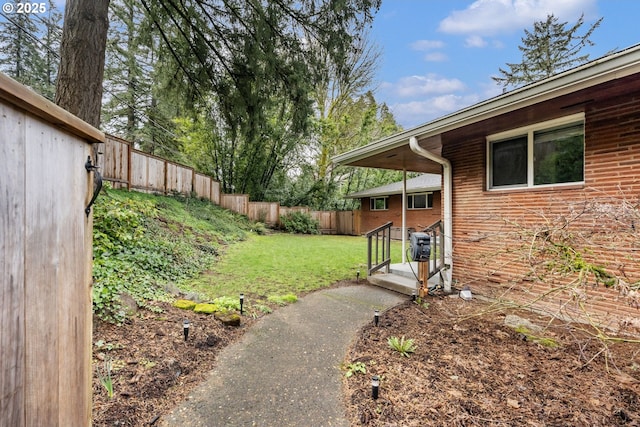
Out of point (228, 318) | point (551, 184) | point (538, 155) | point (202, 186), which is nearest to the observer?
point (228, 318)

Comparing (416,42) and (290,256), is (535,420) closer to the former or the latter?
(290,256)

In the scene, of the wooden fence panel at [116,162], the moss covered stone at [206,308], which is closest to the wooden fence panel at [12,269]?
the moss covered stone at [206,308]

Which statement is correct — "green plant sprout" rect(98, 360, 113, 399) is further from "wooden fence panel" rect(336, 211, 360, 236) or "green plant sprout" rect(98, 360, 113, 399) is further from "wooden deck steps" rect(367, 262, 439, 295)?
"wooden fence panel" rect(336, 211, 360, 236)

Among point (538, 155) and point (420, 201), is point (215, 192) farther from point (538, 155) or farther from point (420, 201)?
point (538, 155)

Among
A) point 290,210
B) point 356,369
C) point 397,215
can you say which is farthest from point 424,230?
point 290,210

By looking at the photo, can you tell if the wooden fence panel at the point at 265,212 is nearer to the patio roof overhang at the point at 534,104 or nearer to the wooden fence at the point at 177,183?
the wooden fence at the point at 177,183

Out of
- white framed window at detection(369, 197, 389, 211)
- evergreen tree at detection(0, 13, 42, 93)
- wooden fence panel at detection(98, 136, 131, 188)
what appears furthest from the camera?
white framed window at detection(369, 197, 389, 211)

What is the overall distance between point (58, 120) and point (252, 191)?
18111 mm

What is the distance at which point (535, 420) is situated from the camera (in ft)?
7.13

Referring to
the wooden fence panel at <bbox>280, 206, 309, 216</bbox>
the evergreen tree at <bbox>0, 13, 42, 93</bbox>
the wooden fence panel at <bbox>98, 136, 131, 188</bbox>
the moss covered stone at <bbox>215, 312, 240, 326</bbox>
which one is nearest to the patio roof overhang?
the moss covered stone at <bbox>215, 312, 240, 326</bbox>

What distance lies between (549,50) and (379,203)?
18.4 metres

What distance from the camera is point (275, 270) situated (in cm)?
742

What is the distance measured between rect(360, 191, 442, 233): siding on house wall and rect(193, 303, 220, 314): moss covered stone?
40.3ft

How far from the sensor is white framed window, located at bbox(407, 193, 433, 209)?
14.9m
